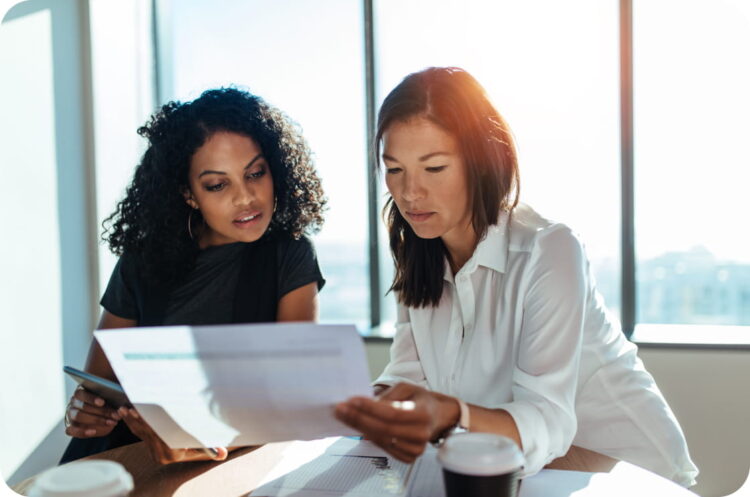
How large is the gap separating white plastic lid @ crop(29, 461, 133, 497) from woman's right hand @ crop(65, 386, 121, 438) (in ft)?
1.87

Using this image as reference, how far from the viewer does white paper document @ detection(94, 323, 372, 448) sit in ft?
2.56

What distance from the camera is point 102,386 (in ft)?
3.51

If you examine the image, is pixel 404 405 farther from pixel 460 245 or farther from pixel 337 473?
pixel 460 245

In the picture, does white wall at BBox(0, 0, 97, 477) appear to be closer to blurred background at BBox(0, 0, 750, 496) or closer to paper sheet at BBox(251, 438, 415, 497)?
blurred background at BBox(0, 0, 750, 496)

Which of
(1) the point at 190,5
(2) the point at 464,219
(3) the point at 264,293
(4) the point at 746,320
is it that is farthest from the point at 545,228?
(1) the point at 190,5

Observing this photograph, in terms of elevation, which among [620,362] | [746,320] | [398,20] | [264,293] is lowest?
[746,320]

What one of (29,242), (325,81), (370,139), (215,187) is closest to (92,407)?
(215,187)

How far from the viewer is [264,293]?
1602mm

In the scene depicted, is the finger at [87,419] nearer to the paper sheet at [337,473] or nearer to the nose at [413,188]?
the paper sheet at [337,473]

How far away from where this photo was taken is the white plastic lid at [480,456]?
2.30ft

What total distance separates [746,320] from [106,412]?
9.11 feet

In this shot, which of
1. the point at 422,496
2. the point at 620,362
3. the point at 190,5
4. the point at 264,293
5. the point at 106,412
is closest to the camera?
the point at 422,496

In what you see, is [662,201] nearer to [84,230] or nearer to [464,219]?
[464,219]

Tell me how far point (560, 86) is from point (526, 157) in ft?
1.99
